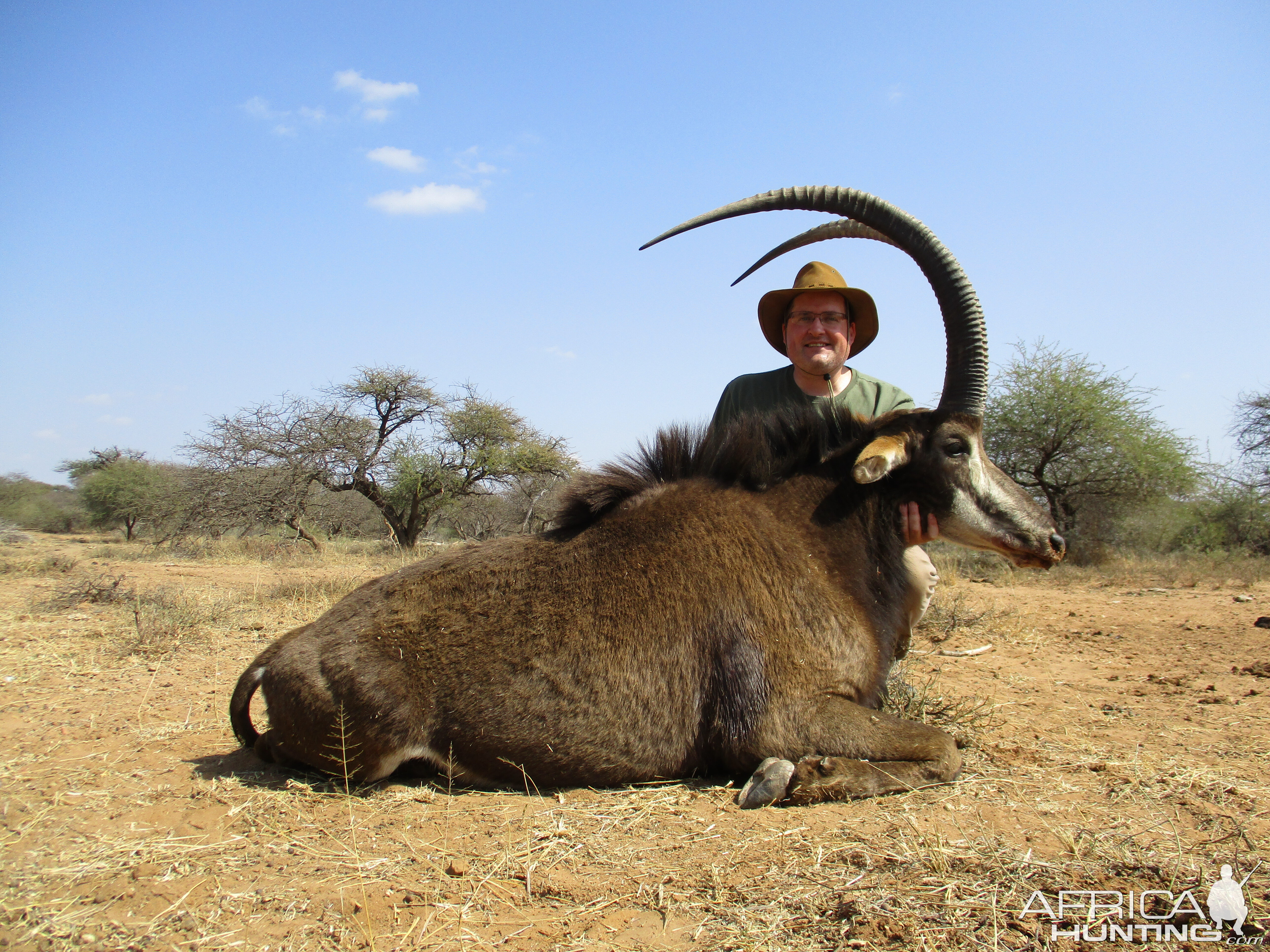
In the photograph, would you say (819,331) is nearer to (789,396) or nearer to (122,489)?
(789,396)

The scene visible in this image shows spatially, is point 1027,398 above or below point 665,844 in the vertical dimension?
above

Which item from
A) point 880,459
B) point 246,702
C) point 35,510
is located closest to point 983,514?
point 880,459

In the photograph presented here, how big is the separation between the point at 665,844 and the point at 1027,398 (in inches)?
811

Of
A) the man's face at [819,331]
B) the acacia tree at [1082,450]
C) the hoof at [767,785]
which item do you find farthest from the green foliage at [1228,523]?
the hoof at [767,785]

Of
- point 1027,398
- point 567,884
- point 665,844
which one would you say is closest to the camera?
point 567,884

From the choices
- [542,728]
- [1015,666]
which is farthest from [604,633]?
[1015,666]

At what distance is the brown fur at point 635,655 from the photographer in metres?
3.72

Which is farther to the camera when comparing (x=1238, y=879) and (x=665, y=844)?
(x=665, y=844)

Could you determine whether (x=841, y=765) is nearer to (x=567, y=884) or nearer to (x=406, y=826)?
(x=567, y=884)

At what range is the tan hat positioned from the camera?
225 inches

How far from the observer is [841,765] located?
3.61 metres

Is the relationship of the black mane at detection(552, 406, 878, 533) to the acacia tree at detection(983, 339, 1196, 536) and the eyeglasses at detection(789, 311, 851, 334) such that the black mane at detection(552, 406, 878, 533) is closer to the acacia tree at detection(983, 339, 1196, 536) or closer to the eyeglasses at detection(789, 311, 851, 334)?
the eyeglasses at detection(789, 311, 851, 334)

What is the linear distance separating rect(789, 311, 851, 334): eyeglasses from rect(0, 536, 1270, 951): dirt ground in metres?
2.77

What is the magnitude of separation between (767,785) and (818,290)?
11.9ft
